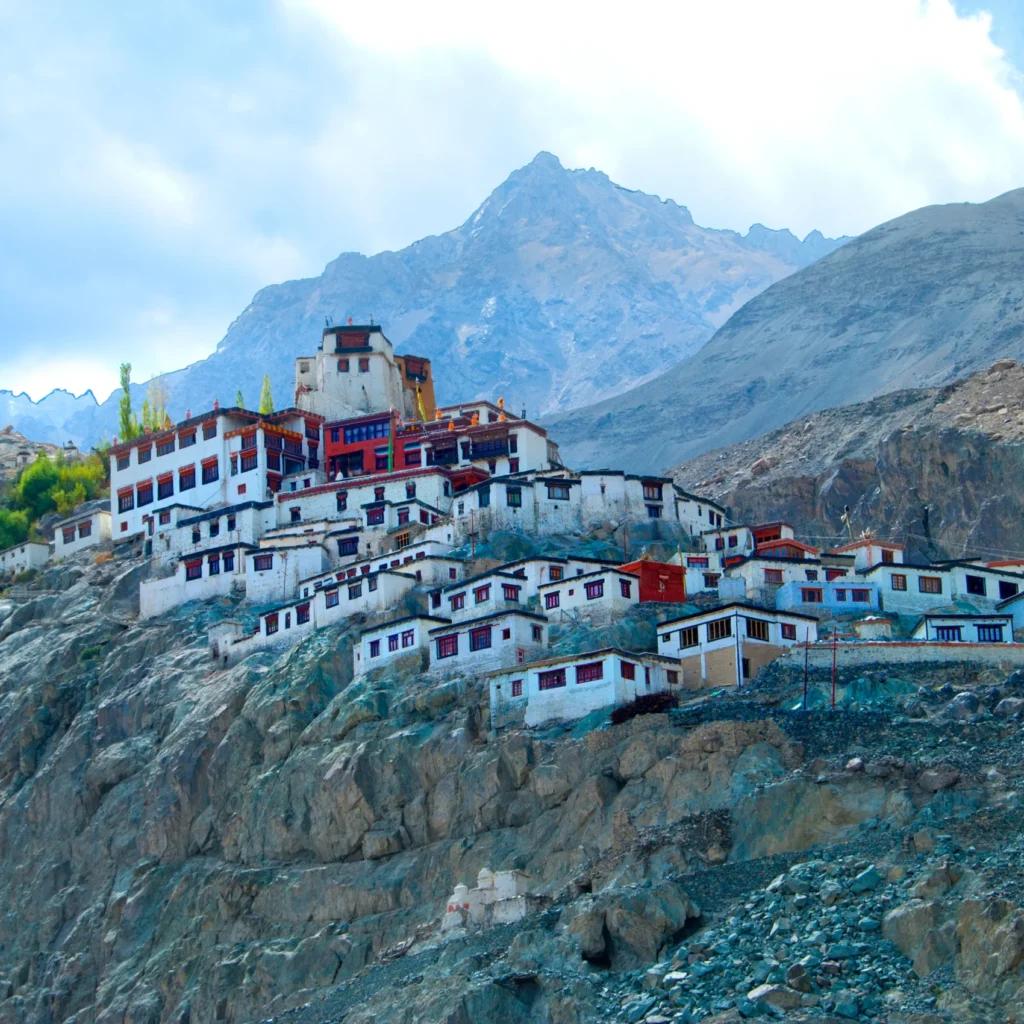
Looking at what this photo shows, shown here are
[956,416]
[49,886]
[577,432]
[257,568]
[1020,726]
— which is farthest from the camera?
[577,432]

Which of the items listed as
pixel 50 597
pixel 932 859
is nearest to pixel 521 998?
pixel 932 859

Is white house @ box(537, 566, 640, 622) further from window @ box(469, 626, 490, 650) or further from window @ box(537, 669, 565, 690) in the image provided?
window @ box(537, 669, 565, 690)

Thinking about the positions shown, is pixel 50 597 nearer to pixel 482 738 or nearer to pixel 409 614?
Result: pixel 409 614

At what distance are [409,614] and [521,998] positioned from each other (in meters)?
27.2

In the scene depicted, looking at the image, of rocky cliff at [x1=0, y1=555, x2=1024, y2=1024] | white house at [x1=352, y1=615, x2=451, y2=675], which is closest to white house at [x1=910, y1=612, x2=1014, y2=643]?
rocky cliff at [x1=0, y1=555, x2=1024, y2=1024]

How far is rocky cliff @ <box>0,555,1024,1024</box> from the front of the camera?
48000mm

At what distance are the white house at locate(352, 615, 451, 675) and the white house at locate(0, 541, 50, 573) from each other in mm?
36258

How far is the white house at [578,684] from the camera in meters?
63.4

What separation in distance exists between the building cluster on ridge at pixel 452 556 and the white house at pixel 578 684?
0.08 m

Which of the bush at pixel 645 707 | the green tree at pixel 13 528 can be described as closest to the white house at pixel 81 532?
the green tree at pixel 13 528

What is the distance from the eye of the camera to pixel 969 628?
6738 centimetres

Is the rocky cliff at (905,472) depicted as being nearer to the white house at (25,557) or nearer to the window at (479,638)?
the window at (479,638)

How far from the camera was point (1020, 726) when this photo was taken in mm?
55781

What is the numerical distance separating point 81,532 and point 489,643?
41.5 metres
